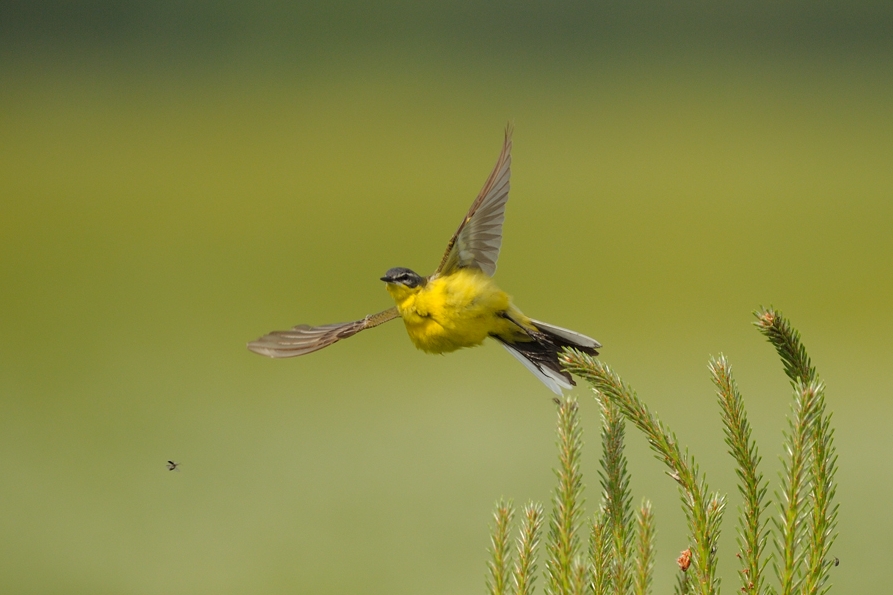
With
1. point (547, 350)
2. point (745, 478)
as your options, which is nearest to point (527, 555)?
point (745, 478)

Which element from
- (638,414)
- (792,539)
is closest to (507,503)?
(638,414)


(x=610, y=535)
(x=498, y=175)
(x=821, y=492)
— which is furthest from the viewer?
(x=498, y=175)

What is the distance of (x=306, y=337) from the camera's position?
5.73ft

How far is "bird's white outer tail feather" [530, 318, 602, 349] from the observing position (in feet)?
5.17

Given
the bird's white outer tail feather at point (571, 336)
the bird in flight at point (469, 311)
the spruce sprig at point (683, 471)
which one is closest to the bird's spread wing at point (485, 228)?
the bird in flight at point (469, 311)

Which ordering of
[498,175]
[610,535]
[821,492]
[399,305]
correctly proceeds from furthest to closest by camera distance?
[399,305] → [498,175] → [610,535] → [821,492]

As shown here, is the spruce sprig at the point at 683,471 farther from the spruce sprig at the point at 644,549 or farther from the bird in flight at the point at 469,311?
the bird in flight at the point at 469,311

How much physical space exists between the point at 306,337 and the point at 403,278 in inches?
9.8

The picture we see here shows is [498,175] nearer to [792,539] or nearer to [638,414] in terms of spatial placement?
[638,414]

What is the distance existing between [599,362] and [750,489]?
0.23 meters

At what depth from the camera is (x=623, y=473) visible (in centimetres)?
97

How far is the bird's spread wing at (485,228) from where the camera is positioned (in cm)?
171

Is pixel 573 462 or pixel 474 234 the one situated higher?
pixel 474 234

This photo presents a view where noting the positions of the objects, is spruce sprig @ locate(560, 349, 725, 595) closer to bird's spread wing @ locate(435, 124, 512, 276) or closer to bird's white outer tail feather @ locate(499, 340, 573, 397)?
bird's white outer tail feather @ locate(499, 340, 573, 397)
